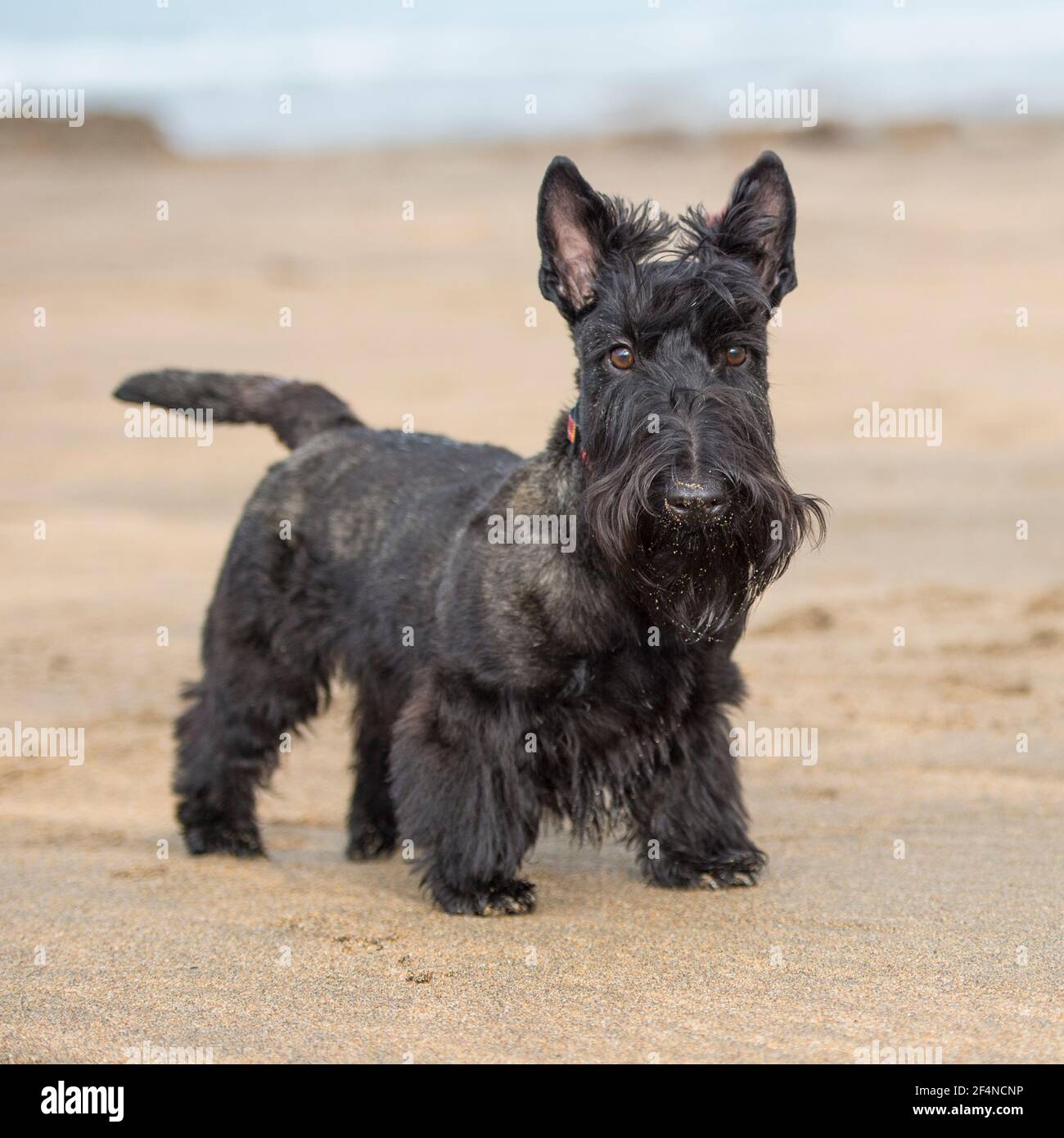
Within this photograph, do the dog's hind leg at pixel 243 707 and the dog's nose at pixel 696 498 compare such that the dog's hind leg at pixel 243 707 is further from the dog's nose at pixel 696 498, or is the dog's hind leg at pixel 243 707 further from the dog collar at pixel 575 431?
the dog's nose at pixel 696 498

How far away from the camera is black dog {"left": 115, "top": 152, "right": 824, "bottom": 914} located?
4.28m

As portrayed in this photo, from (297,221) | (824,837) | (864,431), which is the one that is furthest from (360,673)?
(297,221)

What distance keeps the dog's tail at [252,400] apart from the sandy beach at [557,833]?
1357 millimetres

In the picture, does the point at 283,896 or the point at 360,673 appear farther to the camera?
the point at 360,673

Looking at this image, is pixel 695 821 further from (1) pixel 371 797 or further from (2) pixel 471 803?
(1) pixel 371 797

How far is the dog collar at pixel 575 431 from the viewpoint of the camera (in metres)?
4.63

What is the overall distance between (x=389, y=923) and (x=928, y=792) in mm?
2300

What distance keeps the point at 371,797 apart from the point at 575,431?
1.93 meters

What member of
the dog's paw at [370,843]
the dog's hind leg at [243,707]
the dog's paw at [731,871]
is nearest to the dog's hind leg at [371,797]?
the dog's paw at [370,843]

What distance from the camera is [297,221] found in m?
32.6

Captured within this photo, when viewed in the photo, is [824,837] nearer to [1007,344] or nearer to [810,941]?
[810,941]
